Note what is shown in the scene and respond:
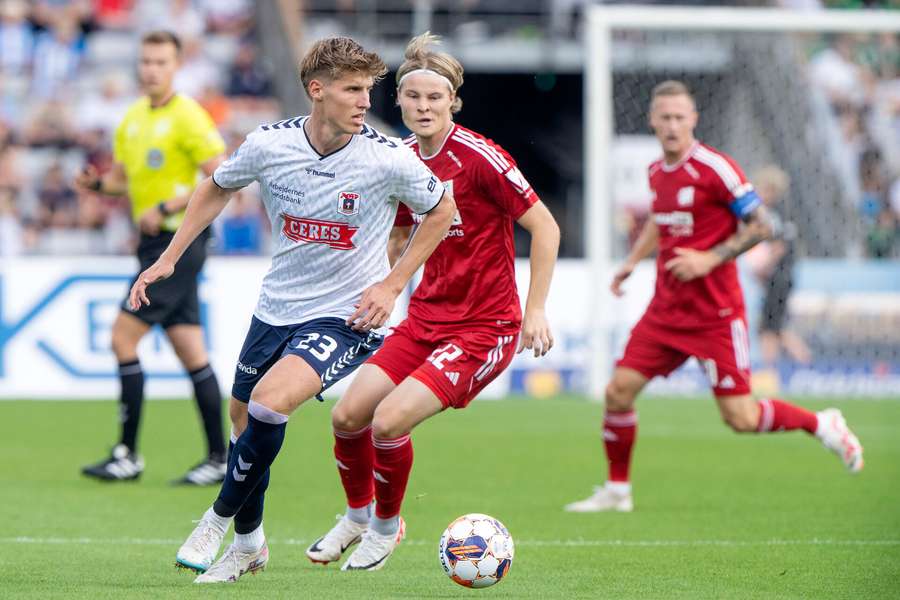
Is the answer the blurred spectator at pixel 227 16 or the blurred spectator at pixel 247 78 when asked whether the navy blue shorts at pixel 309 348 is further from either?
the blurred spectator at pixel 227 16

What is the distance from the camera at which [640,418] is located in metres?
14.0

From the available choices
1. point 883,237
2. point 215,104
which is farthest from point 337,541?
point 215,104

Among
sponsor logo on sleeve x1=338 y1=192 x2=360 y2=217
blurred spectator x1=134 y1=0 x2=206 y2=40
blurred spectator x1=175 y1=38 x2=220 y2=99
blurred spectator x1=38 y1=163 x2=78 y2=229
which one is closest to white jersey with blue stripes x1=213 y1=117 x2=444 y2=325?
sponsor logo on sleeve x1=338 y1=192 x2=360 y2=217

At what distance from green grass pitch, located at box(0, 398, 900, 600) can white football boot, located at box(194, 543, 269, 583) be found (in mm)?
93

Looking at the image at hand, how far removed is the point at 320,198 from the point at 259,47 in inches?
613

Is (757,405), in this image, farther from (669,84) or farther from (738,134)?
(738,134)

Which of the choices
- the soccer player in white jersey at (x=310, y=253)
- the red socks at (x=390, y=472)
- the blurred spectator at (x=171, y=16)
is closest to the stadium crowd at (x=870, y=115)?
the blurred spectator at (x=171, y=16)

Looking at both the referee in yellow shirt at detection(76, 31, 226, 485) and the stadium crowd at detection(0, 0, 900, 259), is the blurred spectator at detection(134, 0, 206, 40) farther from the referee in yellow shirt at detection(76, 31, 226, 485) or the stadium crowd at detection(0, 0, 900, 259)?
the referee in yellow shirt at detection(76, 31, 226, 485)

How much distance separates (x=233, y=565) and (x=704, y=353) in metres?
3.61

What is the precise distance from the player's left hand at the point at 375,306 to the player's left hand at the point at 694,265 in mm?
3053

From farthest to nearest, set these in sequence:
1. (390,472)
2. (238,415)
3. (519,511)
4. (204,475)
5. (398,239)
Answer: (204,475)
(519,511)
(398,239)
(390,472)
(238,415)

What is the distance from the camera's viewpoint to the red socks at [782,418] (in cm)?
875

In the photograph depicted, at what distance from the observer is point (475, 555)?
5699mm

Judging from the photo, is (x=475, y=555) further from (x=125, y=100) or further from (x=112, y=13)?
(x=112, y=13)
